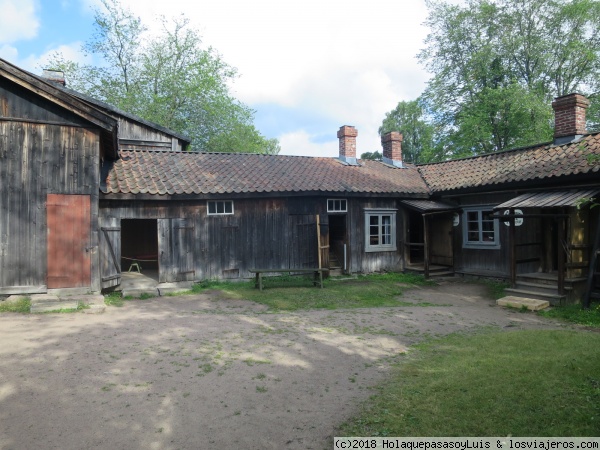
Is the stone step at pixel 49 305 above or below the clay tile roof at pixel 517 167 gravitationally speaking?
below

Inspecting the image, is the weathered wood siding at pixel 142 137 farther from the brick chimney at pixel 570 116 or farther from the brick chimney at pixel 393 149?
the brick chimney at pixel 570 116

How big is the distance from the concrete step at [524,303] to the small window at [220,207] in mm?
8885

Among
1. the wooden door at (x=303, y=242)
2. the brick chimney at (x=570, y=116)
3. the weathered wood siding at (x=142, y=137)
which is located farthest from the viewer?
the weathered wood siding at (x=142, y=137)

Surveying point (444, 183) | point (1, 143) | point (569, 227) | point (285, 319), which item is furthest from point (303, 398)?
point (444, 183)

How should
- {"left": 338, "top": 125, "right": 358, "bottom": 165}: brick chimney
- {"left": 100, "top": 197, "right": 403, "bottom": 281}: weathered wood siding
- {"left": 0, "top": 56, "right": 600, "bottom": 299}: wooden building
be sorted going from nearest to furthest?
{"left": 0, "top": 56, "right": 600, "bottom": 299}: wooden building < {"left": 100, "top": 197, "right": 403, "bottom": 281}: weathered wood siding < {"left": 338, "top": 125, "right": 358, "bottom": 165}: brick chimney

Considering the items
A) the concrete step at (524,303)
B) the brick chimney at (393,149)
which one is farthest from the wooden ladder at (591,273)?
the brick chimney at (393,149)

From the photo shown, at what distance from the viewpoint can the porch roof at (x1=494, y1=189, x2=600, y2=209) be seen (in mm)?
9844

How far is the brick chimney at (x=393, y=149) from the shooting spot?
19.9m

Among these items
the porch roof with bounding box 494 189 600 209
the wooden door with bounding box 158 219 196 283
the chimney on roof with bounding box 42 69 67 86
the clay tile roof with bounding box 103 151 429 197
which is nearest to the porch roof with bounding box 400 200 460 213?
the clay tile roof with bounding box 103 151 429 197

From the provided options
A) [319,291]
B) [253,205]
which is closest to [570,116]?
[319,291]

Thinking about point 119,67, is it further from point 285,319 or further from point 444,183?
point 285,319

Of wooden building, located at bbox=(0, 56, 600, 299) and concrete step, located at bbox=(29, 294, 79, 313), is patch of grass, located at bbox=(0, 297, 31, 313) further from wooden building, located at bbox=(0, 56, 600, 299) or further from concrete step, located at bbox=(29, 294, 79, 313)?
wooden building, located at bbox=(0, 56, 600, 299)

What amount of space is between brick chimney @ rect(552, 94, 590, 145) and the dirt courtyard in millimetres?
7222

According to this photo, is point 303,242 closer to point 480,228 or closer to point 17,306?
point 480,228
